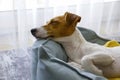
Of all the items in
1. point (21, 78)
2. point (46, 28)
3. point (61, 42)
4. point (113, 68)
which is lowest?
point (21, 78)

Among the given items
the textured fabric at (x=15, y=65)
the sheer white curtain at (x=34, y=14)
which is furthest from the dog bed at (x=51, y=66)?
the sheer white curtain at (x=34, y=14)

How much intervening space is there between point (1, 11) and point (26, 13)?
0.24 metres

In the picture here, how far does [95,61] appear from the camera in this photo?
148 cm

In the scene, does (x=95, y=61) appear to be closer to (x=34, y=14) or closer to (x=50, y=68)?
(x=50, y=68)

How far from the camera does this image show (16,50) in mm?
2357

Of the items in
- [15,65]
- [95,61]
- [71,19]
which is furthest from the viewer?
[15,65]

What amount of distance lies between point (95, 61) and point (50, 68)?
34 centimetres

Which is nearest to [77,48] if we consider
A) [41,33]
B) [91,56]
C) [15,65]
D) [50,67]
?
[91,56]

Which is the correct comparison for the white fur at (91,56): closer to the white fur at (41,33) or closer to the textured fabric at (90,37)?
the white fur at (41,33)

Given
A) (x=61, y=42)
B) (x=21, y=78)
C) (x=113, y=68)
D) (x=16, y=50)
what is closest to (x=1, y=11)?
(x=16, y=50)

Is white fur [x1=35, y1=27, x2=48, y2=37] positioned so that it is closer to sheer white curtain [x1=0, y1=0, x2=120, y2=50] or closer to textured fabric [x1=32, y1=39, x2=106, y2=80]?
textured fabric [x1=32, y1=39, x2=106, y2=80]

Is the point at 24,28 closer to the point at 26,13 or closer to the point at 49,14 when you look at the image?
the point at 26,13

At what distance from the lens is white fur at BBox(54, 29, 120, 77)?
1.47 metres

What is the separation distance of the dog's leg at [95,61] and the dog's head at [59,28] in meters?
0.25
